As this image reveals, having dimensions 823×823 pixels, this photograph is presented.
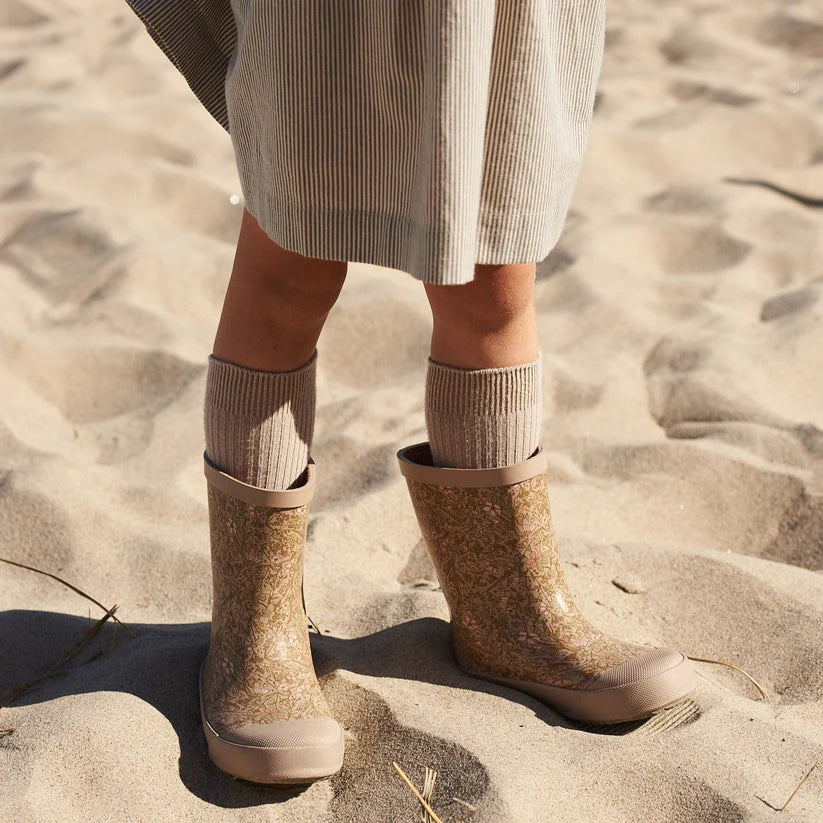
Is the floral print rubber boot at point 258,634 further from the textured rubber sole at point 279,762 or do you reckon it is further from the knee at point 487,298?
the knee at point 487,298

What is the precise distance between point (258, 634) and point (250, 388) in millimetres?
281

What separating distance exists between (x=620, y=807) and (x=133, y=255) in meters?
1.81

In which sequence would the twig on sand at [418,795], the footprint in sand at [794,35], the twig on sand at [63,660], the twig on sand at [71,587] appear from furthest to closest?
the footprint in sand at [794,35]
the twig on sand at [71,587]
the twig on sand at [63,660]
the twig on sand at [418,795]

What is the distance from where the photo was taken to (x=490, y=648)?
1.23 meters

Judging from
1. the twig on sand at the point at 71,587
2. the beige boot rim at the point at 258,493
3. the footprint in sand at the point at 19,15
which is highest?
the beige boot rim at the point at 258,493

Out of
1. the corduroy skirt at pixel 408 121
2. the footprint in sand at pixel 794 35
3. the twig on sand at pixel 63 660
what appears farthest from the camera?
the footprint in sand at pixel 794 35

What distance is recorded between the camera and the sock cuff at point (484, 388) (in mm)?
1138

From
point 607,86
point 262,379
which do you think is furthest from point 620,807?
point 607,86

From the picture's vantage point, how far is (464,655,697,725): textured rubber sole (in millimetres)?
1155

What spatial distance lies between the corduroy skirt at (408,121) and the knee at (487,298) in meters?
0.08

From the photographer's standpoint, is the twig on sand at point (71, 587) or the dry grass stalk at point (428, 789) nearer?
the dry grass stalk at point (428, 789)

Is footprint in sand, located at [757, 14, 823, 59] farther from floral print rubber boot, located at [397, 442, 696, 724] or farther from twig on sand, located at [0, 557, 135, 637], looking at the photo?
twig on sand, located at [0, 557, 135, 637]

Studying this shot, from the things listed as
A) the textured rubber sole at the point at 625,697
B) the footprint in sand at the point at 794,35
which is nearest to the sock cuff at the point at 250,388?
the textured rubber sole at the point at 625,697

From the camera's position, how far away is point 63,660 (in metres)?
1.30
